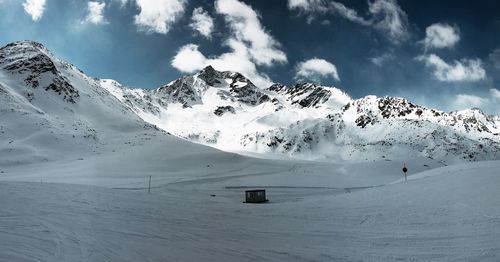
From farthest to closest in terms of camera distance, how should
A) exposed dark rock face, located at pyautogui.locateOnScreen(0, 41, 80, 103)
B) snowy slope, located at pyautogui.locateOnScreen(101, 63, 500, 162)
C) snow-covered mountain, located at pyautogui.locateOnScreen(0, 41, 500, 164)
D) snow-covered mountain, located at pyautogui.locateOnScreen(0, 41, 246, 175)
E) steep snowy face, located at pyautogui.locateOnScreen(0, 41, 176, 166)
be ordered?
snowy slope, located at pyautogui.locateOnScreen(101, 63, 500, 162) → exposed dark rock face, located at pyautogui.locateOnScreen(0, 41, 80, 103) → snow-covered mountain, located at pyautogui.locateOnScreen(0, 41, 500, 164) → steep snowy face, located at pyautogui.locateOnScreen(0, 41, 176, 166) → snow-covered mountain, located at pyautogui.locateOnScreen(0, 41, 246, 175)

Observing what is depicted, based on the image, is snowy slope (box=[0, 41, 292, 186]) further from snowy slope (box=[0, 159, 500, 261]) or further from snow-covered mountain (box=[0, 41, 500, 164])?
snowy slope (box=[0, 159, 500, 261])

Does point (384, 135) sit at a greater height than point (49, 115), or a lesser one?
greater

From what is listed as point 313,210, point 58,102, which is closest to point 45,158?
point 58,102

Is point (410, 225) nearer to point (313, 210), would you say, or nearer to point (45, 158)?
point (313, 210)

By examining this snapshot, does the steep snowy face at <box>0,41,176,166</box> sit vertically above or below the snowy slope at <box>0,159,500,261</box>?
above

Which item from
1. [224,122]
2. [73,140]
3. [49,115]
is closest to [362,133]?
[224,122]

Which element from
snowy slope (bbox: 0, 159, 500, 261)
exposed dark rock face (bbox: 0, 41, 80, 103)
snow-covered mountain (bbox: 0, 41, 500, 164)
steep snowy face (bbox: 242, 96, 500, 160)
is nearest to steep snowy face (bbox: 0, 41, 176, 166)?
exposed dark rock face (bbox: 0, 41, 80, 103)

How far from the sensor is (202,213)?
1517cm

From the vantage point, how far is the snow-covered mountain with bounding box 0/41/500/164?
5459cm

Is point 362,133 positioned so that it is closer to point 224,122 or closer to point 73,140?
point 224,122

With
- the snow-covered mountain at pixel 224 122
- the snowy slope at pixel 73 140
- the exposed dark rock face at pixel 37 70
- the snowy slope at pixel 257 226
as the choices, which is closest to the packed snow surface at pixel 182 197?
the snowy slope at pixel 257 226

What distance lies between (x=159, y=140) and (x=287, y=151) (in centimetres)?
7536

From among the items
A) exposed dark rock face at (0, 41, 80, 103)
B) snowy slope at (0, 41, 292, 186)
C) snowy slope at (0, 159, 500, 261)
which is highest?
exposed dark rock face at (0, 41, 80, 103)

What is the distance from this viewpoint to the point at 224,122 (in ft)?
602
